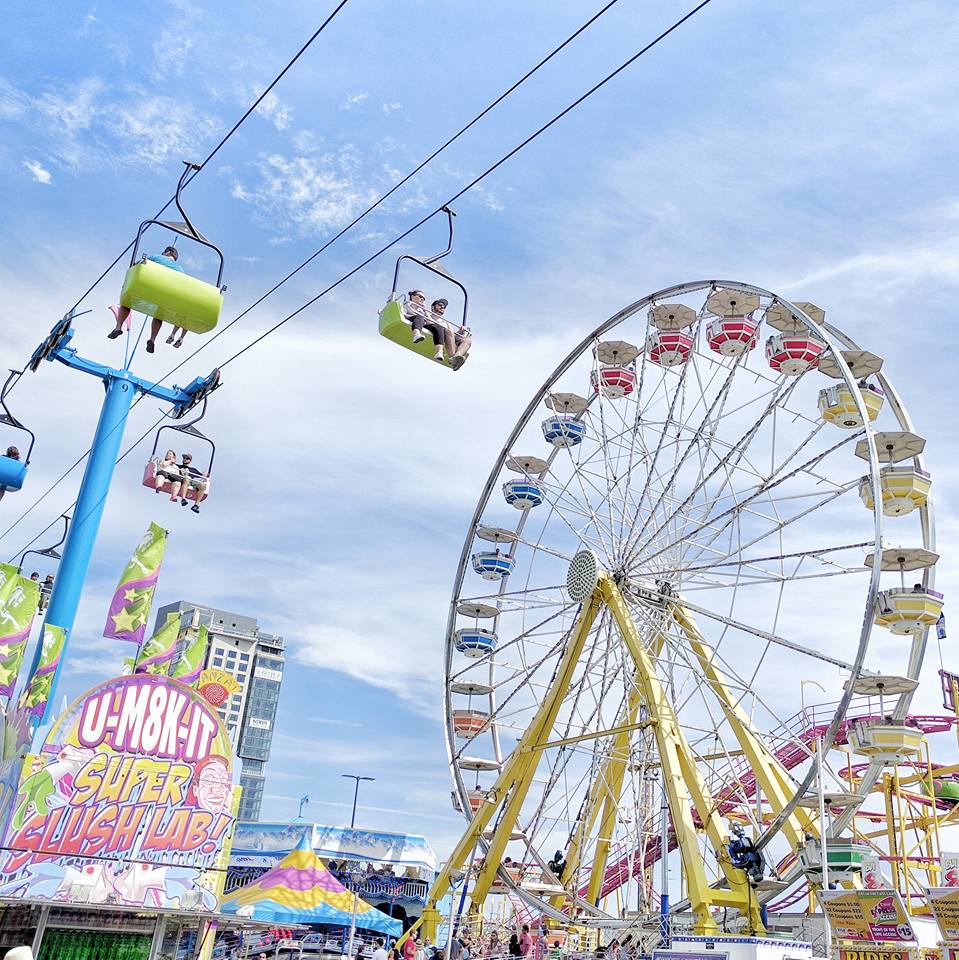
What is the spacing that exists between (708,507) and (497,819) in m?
7.43

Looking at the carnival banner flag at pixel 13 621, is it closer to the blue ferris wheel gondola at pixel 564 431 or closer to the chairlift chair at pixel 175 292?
the chairlift chair at pixel 175 292

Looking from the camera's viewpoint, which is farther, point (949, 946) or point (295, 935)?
point (295, 935)

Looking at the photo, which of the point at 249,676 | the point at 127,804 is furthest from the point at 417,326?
the point at 249,676

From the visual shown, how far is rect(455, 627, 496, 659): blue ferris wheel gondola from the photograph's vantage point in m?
21.6

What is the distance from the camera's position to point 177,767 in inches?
455

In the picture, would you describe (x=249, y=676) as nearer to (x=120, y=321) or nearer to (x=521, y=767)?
(x=521, y=767)

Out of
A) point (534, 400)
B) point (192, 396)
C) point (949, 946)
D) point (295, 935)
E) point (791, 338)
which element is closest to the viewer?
point (949, 946)

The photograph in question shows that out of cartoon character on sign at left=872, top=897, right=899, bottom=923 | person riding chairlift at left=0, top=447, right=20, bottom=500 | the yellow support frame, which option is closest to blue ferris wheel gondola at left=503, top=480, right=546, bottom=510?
the yellow support frame

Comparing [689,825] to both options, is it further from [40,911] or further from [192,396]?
[192,396]

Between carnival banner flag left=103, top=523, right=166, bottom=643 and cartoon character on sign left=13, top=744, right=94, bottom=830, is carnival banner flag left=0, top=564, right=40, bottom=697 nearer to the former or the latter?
carnival banner flag left=103, top=523, right=166, bottom=643

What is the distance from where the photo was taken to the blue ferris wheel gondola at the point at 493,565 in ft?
72.9

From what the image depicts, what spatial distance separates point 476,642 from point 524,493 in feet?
11.5

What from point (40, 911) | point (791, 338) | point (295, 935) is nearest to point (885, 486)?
point (791, 338)

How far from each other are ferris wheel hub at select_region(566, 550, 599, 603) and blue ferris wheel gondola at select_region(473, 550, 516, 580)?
276 cm
